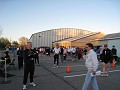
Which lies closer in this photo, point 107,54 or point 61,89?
point 61,89

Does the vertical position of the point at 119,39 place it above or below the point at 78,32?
below

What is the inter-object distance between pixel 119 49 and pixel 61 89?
21.9 metres

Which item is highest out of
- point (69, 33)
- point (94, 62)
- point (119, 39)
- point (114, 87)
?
point (69, 33)

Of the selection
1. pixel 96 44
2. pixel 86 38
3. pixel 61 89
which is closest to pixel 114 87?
pixel 61 89

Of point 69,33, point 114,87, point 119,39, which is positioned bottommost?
point 114,87

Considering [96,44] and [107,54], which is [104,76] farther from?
[96,44]

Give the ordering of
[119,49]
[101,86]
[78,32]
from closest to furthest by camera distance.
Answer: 1. [101,86]
2. [119,49]
3. [78,32]

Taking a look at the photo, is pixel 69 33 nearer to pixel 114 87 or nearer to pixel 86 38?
pixel 86 38

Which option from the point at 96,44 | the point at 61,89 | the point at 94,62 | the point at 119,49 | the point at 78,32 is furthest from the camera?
the point at 78,32

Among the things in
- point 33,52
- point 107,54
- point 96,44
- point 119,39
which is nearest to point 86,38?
point 96,44

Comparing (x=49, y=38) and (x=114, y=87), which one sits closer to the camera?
(x=114, y=87)

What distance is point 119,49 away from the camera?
2783 centimetres

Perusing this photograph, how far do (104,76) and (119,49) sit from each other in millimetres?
17876

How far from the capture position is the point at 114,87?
26.7 feet
